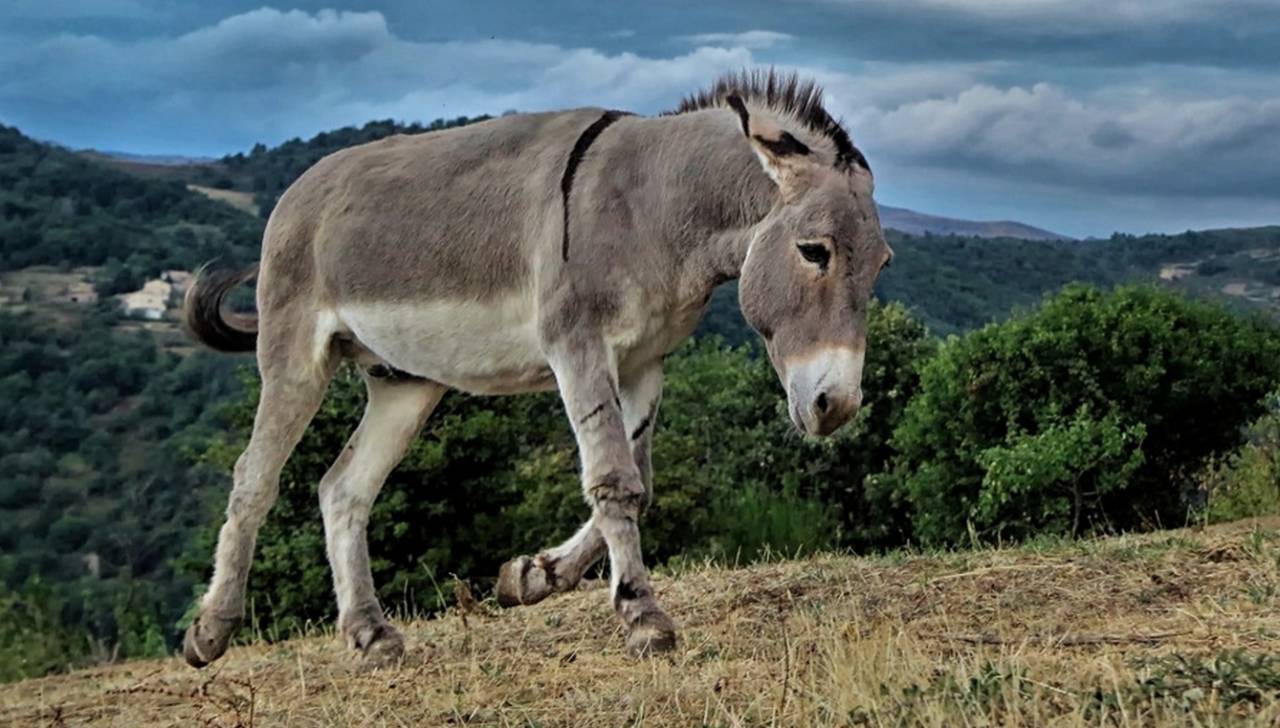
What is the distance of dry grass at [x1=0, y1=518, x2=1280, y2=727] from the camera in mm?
4664

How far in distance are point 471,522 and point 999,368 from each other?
Result: 6.68 m

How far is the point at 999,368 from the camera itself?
17266mm

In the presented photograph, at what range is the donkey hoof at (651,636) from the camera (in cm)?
644

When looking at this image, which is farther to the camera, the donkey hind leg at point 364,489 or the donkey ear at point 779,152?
the donkey hind leg at point 364,489

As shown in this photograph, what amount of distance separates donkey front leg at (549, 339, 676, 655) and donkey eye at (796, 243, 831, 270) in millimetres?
1034

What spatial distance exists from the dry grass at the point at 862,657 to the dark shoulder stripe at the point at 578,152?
1.89 meters

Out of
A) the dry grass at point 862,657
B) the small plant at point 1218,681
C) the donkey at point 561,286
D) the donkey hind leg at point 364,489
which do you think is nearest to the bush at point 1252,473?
the dry grass at point 862,657

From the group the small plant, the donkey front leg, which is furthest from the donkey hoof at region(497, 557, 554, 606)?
the small plant

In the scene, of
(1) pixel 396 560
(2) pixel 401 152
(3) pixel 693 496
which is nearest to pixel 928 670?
(2) pixel 401 152

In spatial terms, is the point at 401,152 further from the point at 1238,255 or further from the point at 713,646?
the point at 1238,255

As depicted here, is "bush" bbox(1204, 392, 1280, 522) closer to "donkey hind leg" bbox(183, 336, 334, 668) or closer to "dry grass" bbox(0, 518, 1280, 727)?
"dry grass" bbox(0, 518, 1280, 727)

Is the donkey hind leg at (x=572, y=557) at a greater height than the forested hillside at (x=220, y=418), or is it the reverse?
the donkey hind leg at (x=572, y=557)

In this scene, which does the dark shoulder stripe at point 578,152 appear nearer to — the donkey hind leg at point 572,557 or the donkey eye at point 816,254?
the donkey hind leg at point 572,557

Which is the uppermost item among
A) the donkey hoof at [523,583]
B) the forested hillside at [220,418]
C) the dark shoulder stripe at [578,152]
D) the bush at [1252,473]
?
the dark shoulder stripe at [578,152]
